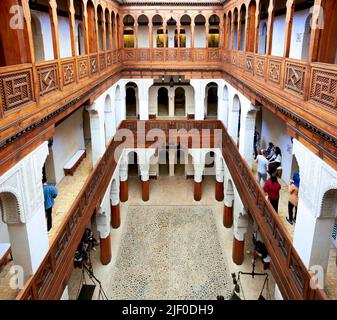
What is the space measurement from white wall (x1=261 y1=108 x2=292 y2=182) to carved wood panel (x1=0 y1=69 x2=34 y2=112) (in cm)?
891

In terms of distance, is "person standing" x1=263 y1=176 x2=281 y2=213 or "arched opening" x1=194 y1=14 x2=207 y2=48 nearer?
"person standing" x1=263 y1=176 x2=281 y2=213

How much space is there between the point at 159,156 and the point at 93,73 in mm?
12125

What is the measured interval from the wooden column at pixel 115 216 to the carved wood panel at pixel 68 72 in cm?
847

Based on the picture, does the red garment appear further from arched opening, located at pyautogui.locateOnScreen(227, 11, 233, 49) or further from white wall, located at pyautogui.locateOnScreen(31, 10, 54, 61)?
arched opening, located at pyautogui.locateOnScreen(227, 11, 233, 49)

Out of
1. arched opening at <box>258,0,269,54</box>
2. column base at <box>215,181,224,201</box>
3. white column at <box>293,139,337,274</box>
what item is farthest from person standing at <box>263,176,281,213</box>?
column base at <box>215,181,224,201</box>

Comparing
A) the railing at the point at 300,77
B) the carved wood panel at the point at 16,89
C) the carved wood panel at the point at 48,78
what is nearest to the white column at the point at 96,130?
the carved wood panel at the point at 48,78

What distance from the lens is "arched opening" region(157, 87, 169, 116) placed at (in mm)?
24656

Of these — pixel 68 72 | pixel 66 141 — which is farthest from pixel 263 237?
pixel 66 141

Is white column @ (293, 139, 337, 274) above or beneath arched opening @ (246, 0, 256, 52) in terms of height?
beneath

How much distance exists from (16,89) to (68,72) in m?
3.17

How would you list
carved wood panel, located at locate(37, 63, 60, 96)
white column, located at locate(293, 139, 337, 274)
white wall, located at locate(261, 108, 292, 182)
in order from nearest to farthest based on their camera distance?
white column, located at locate(293, 139, 337, 274), carved wood panel, located at locate(37, 63, 60, 96), white wall, located at locate(261, 108, 292, 182)

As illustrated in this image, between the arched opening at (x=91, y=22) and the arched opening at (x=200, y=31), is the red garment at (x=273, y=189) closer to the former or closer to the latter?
the arched opening at (x=91, y=22)

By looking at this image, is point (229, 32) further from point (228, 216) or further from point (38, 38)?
point (38, 38)
